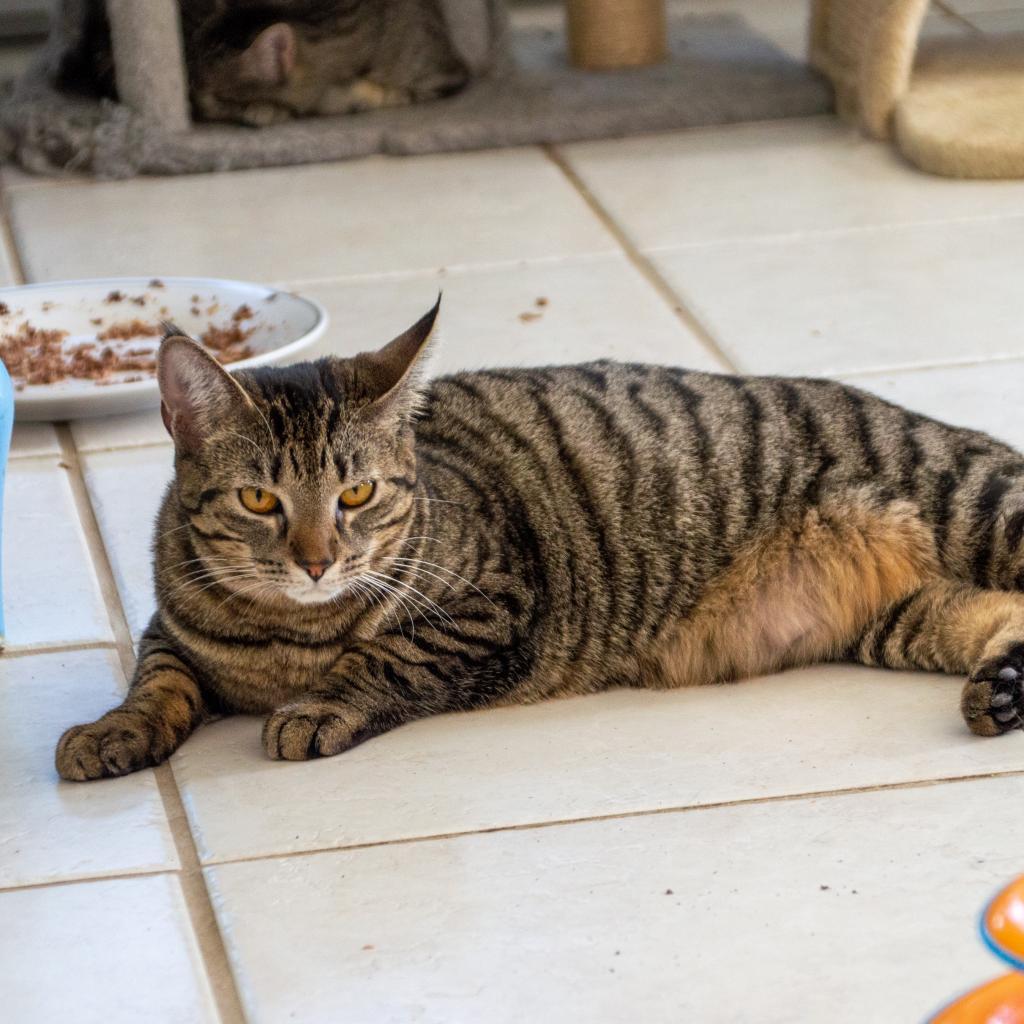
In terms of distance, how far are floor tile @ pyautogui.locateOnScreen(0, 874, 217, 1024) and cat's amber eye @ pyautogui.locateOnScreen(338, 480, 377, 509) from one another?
52 centimetres

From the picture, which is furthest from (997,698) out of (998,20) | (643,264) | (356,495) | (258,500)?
(998,20)

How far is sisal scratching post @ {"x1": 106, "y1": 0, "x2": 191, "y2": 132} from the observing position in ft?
15.2

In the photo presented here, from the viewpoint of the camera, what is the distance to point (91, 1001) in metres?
1.80

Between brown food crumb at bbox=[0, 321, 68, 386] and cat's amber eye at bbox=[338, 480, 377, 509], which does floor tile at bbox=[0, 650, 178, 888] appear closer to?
cat's amber eye at bbox=[338, 480, 377, 509]

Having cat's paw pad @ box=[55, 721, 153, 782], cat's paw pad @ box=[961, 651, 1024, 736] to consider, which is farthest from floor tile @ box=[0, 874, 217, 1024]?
cat's paw pad @ box=[961, 651, 1024, 736]

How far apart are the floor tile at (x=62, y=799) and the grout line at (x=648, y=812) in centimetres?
13

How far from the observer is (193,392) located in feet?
7.27

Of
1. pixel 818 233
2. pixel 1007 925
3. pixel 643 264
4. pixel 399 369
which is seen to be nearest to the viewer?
pixel 1007 925

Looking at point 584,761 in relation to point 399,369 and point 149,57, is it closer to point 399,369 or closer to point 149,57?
point 399,369

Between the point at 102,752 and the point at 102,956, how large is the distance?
1.25 feet

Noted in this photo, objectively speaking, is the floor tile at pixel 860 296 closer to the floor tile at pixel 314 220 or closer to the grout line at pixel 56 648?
the floor tile at pixel 314 220

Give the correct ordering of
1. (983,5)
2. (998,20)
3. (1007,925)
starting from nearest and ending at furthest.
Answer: (1007,925)
(998,20)
(983,5)

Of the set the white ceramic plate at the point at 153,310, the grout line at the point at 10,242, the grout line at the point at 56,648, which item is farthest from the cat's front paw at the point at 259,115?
the grout line at the point at 56,648

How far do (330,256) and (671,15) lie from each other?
236 cm
